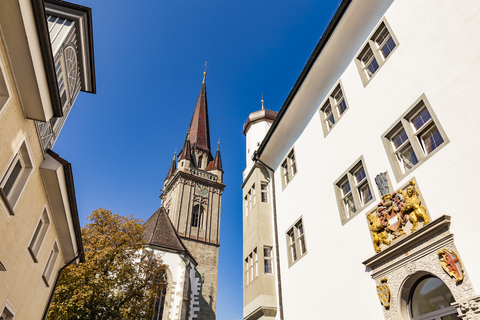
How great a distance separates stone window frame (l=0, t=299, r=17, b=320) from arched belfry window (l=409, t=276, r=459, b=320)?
9.19 meters

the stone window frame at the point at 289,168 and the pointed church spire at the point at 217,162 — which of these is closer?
the stone window frame at the point at 289,168

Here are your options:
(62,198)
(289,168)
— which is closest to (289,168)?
(289,168)

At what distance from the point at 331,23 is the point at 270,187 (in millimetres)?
7595

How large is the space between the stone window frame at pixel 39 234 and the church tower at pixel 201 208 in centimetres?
2899

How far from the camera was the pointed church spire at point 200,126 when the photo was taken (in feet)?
198

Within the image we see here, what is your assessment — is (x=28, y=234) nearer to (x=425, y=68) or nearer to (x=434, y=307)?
(x=434, y=307)

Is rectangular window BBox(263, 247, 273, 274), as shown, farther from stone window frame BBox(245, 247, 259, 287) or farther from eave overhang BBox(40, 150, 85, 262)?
eave overhang BBox(40, 150, 85, 262)

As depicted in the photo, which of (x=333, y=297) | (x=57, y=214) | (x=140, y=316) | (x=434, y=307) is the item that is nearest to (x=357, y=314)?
(x=333, y=297)

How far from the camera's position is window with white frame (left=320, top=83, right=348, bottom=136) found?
10.8 m

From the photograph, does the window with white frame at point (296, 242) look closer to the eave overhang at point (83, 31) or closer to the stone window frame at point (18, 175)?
the stone window frame at point (18, 175)

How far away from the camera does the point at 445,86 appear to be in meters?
6.80

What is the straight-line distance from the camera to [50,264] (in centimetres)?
1193

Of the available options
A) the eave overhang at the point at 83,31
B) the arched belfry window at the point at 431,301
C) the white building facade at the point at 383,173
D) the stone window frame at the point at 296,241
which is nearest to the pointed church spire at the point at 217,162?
the white building facade at the point at 383,173

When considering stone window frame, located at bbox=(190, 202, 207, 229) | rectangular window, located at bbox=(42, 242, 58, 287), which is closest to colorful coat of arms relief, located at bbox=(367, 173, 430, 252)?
rectangular window, located at bbox=(42, 242, 58, 287)
